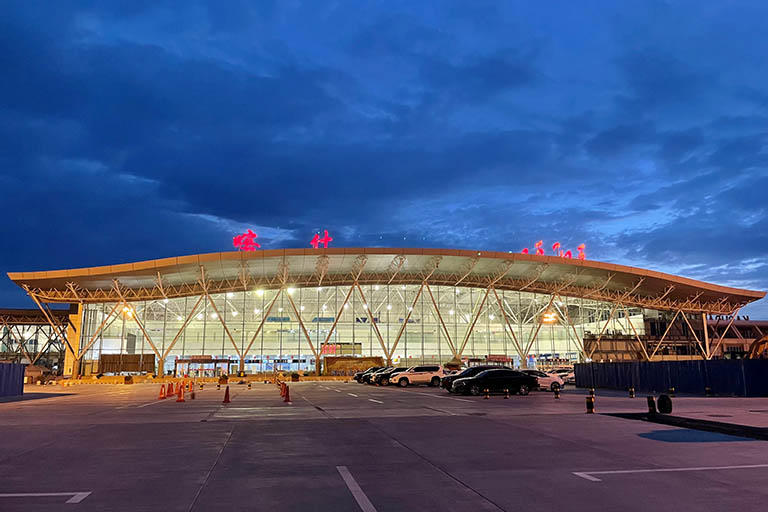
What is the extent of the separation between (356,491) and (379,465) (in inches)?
79.9

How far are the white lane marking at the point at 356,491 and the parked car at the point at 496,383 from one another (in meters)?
22.9

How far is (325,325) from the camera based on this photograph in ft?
215

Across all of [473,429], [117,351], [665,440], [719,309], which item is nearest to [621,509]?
[665,440]

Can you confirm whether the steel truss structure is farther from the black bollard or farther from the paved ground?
the black bollard

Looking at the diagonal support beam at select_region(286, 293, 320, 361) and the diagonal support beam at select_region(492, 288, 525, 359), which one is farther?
the diagonal support beam at select_region(492, 288, 525, 359)

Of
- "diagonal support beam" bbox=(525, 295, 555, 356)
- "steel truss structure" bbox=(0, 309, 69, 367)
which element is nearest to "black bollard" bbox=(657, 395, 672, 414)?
"diagonal support beam" bbox=(525, 295, 555, 356)

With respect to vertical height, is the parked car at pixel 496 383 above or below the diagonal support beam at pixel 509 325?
below

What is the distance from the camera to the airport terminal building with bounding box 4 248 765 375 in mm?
59344

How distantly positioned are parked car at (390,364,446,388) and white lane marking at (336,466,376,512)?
36051 mm

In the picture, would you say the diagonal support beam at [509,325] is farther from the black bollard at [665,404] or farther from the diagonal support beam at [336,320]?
the black bollard at [665,404]

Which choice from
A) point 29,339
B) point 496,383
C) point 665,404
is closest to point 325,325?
point 496,383

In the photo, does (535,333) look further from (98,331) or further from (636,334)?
(98,331)

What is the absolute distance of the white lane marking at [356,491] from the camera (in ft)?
22.5

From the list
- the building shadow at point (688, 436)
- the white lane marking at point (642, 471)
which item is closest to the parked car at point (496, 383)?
the building shadow at point (688, 436)
